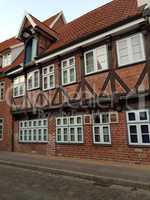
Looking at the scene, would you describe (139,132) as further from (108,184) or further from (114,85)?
(108,184)

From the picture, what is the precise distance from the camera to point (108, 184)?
19.7 feet

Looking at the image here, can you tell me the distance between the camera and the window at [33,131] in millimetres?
12020

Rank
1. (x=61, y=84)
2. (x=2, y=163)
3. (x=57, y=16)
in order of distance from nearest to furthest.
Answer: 1. (x=2, y=163)
2. (x=61, y=84)
3. (x=57, y=16)

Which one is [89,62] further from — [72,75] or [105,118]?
[105,118]

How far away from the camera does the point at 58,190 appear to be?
556cm

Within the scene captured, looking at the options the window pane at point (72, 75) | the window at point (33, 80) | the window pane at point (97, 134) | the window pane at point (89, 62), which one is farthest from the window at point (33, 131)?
the window pane at point (89, 62)

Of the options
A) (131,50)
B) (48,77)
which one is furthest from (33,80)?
(131,50)

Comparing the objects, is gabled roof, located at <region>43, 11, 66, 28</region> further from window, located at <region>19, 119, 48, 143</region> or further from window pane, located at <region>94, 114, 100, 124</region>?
window pane, located at <region>94, 114, 100, 124</region>

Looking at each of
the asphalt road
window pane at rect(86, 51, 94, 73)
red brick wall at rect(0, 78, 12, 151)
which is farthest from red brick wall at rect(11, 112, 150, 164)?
red brick wall at rect(0, 78, 12, 151)

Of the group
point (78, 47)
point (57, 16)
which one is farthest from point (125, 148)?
point (57, 16)

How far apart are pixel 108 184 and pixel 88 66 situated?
6302mm

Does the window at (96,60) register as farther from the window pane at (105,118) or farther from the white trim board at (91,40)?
the window pane at (105,118)

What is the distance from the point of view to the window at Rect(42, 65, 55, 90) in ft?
38.8

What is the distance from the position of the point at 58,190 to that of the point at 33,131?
7570 millimetres
